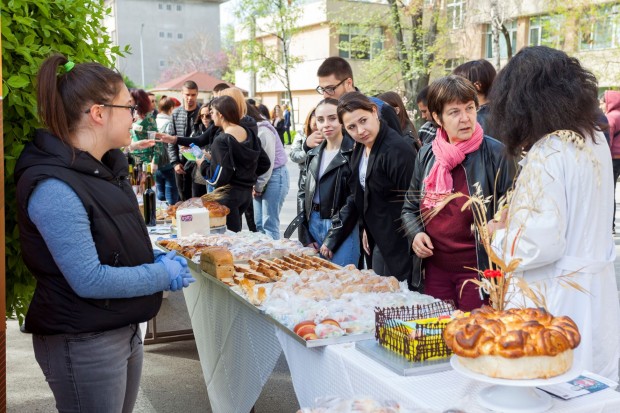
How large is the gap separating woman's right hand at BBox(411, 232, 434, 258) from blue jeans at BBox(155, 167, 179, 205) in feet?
19.7

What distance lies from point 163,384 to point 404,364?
2680 millimetres

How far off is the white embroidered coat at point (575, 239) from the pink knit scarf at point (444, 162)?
87cm

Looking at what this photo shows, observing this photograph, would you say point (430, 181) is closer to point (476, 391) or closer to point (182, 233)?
point (476, 391)

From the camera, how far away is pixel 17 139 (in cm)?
257

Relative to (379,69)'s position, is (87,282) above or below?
below

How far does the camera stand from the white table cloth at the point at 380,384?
175 cm

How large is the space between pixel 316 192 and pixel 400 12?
48.6 feet

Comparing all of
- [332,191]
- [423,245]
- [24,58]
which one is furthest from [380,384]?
[332,191]

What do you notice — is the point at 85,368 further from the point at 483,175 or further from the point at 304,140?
the point at 304,140

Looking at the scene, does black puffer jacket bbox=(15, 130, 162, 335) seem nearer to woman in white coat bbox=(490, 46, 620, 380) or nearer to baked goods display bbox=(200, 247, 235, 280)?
baked goods display bbox=(200, 247, 235, 280)

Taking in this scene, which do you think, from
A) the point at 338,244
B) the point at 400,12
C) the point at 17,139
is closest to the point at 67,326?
the point at 17,139

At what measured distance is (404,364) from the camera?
1990 millimetres

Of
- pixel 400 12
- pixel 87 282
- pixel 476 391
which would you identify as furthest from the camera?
pixel 400 12

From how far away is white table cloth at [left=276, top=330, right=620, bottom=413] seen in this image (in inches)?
69.0
